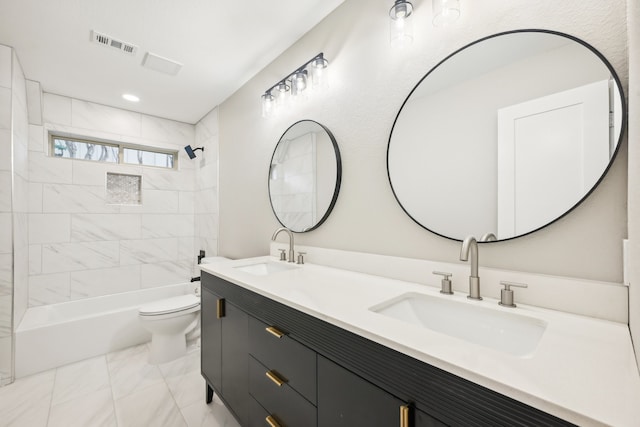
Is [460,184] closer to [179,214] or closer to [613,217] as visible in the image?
[613,217]

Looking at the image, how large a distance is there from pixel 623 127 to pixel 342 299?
3.28 ft

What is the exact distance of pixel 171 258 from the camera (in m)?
3.44

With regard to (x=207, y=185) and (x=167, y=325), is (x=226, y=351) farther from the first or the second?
(x=207, y=185)

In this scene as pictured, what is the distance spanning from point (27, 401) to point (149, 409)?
857mm

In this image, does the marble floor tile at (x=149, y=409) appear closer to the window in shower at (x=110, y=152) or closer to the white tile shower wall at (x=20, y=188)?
the white tile shower wall at (x=20, y=188)

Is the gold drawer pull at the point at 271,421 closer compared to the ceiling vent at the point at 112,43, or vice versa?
the gold drawer pull at the point at 271,421

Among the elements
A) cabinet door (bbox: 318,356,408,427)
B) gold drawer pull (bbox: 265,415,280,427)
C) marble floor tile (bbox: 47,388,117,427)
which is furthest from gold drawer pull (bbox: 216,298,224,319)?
marble floor tile (bbox: 47,388,117,427)

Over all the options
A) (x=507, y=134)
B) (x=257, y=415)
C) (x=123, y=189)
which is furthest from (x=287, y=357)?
(x=123, y=189)

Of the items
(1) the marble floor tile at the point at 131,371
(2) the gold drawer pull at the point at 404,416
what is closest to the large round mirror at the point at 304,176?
(2) the gold drawer pull at the point at 404,416

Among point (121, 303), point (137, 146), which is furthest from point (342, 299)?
point (137, 146)

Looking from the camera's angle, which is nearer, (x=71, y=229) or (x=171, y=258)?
(x=71, y=229)

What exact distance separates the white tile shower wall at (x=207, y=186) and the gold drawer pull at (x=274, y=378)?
2.21 m

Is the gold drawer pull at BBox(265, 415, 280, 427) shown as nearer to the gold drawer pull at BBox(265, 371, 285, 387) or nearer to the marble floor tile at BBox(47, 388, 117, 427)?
the gold drawer pull at BBox(265, 371, 285, 387)

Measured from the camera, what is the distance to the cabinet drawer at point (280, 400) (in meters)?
0.91
